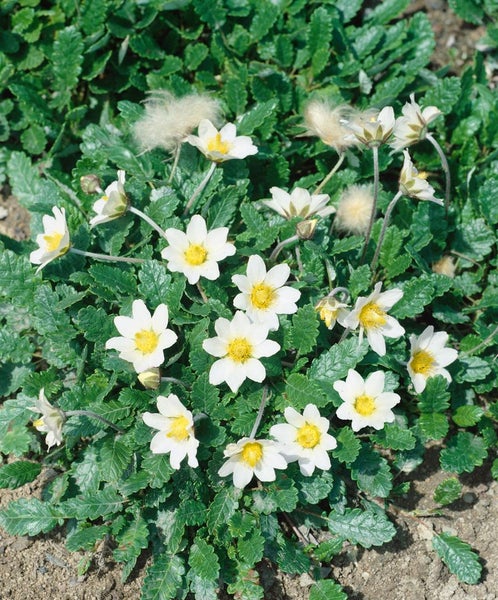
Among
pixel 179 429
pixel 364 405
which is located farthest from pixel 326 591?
pixel 179 429

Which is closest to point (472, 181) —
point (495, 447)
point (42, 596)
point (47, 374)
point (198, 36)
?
point (495, 447)

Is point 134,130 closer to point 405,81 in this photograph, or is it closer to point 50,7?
point 50,7

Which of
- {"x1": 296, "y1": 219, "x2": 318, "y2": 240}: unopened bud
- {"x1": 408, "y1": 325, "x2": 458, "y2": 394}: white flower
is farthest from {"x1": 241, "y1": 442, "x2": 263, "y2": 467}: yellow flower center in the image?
{"x1": 296, "y1": 219, "x2": 318, "y2": 240}: unopened bud

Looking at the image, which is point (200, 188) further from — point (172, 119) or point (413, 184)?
point (413, 184)

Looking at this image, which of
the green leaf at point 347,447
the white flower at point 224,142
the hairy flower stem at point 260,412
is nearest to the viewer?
the hairy flower stem at point 260,412

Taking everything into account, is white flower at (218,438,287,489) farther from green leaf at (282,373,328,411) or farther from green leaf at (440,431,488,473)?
green leaf at (440,431,488,473)

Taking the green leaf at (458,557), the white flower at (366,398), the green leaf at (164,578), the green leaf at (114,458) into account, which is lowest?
the green leaf at (458,557)

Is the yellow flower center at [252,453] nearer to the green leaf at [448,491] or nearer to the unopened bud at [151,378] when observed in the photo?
the unopened bud at [151,378]

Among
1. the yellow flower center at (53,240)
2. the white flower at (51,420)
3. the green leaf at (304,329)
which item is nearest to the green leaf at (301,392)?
the green leaf at (304,329)
